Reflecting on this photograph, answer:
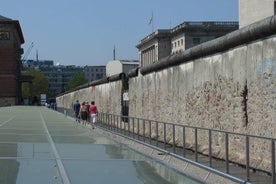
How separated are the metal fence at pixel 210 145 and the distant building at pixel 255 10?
3789 cm

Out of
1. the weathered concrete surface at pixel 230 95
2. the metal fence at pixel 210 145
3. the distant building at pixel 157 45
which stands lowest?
the metal fence at pixel 210 145

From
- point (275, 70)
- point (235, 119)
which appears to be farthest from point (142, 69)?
point (275, 70)

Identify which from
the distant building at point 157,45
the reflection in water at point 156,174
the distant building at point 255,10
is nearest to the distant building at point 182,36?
the distant building at point 157,45

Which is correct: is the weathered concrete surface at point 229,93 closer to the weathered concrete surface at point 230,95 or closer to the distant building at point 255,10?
the weathered concrete surface at point 230,95

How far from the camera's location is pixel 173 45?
5098 inches

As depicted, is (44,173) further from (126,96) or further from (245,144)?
(126,96)

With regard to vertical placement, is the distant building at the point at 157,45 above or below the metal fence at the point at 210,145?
above

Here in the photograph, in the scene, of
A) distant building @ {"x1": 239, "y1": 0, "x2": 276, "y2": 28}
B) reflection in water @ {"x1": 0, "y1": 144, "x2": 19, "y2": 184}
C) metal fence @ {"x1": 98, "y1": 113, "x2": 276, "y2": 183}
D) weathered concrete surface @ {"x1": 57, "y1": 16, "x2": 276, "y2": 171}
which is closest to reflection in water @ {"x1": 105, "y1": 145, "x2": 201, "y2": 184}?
reflection in water @ {"x1": 0, "y1": 144, "x2": 19, "y2": 184}

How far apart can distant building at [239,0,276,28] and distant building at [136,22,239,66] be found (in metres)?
45.2

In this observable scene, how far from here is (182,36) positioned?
4754 inches

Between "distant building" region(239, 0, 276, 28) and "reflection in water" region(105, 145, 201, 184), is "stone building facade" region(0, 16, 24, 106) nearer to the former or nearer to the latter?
"distant building" region(239, 0, 276, 28)

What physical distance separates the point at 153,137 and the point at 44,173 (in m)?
11.7

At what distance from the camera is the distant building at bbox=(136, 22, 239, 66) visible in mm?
117312

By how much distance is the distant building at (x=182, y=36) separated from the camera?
117312mm
